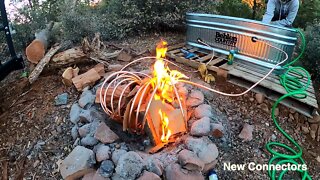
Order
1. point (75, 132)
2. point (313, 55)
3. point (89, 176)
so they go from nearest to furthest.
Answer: point (89, 176), point (75, 132), point (313, 55)

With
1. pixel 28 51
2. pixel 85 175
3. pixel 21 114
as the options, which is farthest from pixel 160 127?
pixel 28 51

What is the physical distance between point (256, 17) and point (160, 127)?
489 centimetres

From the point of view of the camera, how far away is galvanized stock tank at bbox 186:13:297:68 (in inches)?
147

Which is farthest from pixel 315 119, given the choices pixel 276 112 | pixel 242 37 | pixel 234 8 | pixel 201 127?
pixel 234 8

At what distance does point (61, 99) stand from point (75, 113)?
46 centimetres

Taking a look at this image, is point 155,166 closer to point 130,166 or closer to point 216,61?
point 130,166

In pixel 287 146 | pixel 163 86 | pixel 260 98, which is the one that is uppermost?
pixel 163 86

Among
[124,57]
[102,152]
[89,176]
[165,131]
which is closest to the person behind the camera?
[89,176]

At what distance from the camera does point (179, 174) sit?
2.35 m

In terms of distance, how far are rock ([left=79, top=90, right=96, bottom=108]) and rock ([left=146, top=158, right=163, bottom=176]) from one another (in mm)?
1111

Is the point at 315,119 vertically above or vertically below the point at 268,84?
below

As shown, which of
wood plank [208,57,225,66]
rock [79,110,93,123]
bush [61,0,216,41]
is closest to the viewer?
rock [79,110,93,123]

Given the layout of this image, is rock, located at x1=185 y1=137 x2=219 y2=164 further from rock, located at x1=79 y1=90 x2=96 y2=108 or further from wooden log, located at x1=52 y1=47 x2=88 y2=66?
wooden log, located at x1=52 y1=47 x2=88 y2=66

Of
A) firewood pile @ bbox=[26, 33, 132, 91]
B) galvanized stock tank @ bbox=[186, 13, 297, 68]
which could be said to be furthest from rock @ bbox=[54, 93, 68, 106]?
galvanized stock tank @ bbox=[186, 13, 297, 68]
